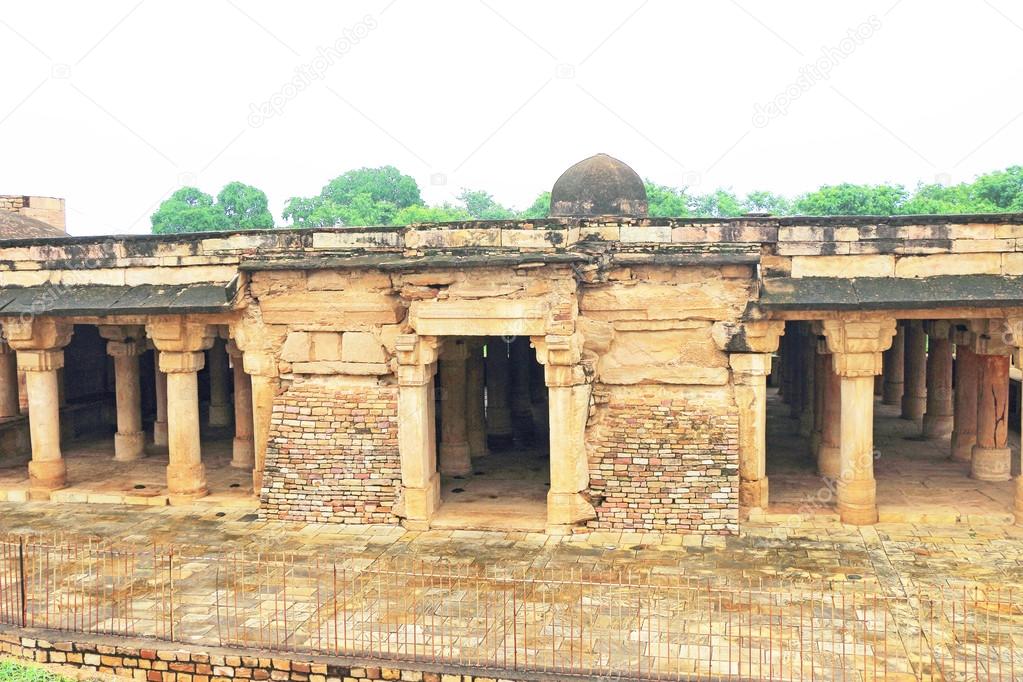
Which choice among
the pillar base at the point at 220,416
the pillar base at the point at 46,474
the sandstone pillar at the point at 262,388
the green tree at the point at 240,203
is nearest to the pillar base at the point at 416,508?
the sandstone pillar at the point at 262,388

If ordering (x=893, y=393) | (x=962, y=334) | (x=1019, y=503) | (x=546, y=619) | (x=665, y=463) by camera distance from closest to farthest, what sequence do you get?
1. (x=546, y=619)
2. (x=665, y=463)
3. (x=1019, y=503)
4. (x=962, y=334)
5. (x=893, y=393)

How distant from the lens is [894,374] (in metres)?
22.2

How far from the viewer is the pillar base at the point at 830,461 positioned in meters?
14.3

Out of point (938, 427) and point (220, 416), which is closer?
point (938, 427)

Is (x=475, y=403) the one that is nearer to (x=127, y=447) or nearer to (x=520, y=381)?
(x=520, y=381)

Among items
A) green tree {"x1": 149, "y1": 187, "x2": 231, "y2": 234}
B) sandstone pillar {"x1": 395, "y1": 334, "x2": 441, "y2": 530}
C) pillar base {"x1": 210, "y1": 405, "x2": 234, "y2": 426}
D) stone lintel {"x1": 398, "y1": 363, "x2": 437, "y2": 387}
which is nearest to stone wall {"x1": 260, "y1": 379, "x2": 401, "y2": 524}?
sandstone pillar {"x1": 395, "y1": 334, "x2": 441, "y2": 530}

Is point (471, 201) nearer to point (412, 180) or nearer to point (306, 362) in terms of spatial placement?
point (412, 180)

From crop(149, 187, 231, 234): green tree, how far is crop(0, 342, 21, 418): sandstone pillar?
31196mm

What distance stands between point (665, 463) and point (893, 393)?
39.6 feet

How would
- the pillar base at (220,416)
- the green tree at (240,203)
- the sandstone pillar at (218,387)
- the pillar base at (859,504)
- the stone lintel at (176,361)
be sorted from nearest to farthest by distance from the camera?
the pillar base at (859,504) < the stone lintel at (176,361) < the sandstone pillar at (218,387) < the pillar base at (220,416) < the green tree at (240,203)

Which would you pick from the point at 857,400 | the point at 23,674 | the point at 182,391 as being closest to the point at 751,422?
the point at 857,400

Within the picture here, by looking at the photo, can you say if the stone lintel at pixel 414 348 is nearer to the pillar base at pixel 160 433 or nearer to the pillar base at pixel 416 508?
the pillar base at pixel 416 508

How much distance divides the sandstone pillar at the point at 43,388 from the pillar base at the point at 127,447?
186cm

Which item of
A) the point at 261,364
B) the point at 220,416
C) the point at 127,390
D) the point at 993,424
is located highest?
the point at 261,364
